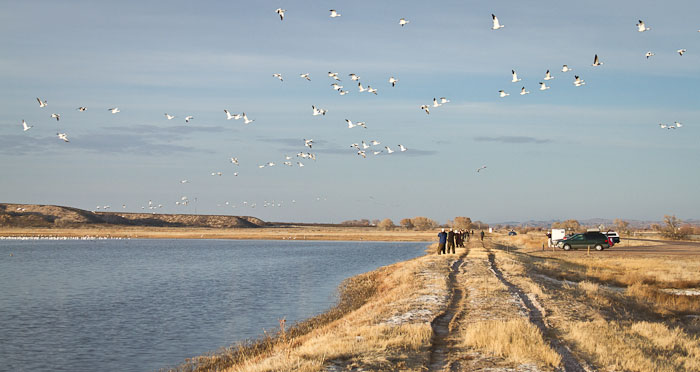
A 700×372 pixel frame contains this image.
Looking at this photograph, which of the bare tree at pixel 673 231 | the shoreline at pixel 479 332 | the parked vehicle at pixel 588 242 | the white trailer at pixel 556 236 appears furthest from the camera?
the bare tree at pixel 673 231

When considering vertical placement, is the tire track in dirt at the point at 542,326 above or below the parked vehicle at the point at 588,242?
below

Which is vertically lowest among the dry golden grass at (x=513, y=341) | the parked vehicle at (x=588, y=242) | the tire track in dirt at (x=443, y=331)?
the tire track in dirt at (x=443, y=331)

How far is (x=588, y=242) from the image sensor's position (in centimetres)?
5841

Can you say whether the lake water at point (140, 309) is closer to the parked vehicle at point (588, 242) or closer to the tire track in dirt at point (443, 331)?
the tire track in dirt at point (443, 331)

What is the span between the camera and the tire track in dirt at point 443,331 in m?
12.3

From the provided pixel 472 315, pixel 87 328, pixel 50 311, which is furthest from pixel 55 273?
pixel 472 315

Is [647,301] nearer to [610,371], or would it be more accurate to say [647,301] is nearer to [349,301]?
[349,301]

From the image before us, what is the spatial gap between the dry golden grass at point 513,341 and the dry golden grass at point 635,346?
96 cm

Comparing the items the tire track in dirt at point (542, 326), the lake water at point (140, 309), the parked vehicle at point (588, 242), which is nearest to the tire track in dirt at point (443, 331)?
the tire track in dirt at point (542, 326)

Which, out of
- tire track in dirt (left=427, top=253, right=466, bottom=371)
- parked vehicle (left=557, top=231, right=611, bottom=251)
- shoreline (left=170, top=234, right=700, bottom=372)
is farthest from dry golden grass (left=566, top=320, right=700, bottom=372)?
parked vehicle (left=557, top=231, right=611, bottom=251)

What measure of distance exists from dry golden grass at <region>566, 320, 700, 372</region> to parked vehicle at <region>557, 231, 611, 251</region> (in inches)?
1723

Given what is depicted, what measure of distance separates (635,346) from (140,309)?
68.1 ft

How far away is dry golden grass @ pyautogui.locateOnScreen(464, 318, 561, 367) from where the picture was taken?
12102mm

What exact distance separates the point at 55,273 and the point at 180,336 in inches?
1124
